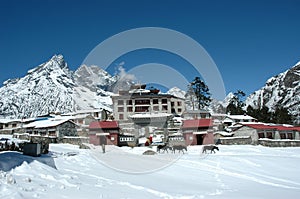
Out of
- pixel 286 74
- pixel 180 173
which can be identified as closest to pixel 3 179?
pixel 180 173

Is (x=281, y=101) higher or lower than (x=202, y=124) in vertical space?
higher

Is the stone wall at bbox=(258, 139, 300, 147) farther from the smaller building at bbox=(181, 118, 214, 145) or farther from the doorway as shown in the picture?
the doorway

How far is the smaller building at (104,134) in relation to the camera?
125 feet

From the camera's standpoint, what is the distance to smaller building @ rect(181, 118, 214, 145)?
39.5m

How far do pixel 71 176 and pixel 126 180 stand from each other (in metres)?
2.41

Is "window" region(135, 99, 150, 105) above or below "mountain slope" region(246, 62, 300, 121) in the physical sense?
below

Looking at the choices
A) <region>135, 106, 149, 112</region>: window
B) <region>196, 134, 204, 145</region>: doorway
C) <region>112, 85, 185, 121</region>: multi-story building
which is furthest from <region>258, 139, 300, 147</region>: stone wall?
<region>135, 106, 149, 112</region>: window

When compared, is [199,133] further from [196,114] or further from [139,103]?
[139,103]

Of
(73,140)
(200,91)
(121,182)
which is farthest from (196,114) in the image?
(121,182)

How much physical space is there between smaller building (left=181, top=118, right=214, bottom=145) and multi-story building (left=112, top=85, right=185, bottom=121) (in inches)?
1086

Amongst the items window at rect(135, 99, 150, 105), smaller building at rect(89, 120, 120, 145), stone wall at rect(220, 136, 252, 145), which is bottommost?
stone wall at rect(220, 136, 252, 145)

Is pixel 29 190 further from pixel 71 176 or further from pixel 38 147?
pixel 38 147

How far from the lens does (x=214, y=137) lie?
40969 millimetres

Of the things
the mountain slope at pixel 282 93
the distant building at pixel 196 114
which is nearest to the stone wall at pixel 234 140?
the distant building at pixel 196 114
